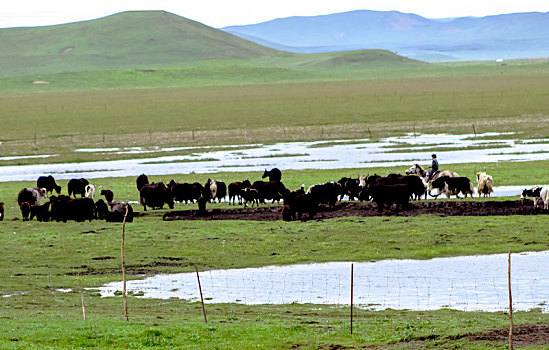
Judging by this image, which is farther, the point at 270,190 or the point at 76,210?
the point at 270,190

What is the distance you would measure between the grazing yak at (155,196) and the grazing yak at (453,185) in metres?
9.82

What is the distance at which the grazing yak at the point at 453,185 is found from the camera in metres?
31.9

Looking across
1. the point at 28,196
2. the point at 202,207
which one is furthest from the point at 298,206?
the point at 28,196

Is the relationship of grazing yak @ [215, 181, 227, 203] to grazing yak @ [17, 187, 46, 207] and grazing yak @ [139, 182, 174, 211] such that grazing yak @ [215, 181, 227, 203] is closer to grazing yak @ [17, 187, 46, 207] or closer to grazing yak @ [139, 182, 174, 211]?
grazing yak @ [139, 182, 174, 211]

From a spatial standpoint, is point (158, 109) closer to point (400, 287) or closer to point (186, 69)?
point (400, 287)

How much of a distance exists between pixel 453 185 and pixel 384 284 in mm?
13006

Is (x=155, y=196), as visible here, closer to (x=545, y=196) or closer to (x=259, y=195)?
(x=259, y=195)

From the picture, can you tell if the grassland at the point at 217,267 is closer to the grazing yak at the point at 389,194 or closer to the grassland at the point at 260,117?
the grazing yak at the point at 389,194

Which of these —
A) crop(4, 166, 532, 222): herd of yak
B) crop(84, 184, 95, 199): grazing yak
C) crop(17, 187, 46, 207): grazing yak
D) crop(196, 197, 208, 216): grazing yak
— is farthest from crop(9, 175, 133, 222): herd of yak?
crop(84, 184, 95, 199): grazing yak

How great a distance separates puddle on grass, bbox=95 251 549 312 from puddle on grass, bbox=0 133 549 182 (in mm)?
20309

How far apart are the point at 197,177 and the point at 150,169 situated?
5.73m

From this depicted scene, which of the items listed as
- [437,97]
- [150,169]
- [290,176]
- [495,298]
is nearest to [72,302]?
[495,298]

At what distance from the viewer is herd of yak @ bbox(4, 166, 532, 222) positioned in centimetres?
2898

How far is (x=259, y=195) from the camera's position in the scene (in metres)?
32.3
